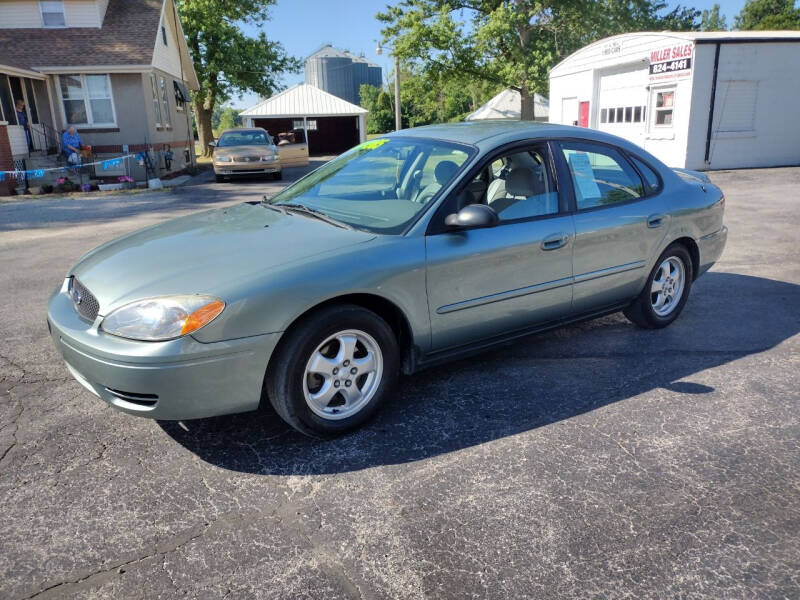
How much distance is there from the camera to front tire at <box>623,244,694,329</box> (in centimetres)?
484

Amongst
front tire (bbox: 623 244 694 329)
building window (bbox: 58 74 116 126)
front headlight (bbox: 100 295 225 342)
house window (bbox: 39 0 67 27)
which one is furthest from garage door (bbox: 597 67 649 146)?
front headlight (bbox: 100 295 225 342)

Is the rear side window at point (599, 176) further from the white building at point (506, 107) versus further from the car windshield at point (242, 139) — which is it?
the white building at point (506, 107)

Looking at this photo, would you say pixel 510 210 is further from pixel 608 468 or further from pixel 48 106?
pixel 48 106

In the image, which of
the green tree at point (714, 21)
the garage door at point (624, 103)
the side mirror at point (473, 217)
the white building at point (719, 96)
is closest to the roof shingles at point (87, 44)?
the garage door at point (624, 103)

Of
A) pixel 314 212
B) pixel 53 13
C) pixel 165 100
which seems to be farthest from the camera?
pixel 165 100

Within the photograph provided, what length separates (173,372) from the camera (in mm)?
2844

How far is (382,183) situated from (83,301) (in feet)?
6.30

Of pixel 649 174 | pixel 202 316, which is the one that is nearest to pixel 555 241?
pixel 649 174

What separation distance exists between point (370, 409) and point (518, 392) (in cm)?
101

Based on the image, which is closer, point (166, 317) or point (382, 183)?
point (166, 317)

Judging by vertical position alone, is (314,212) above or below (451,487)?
above

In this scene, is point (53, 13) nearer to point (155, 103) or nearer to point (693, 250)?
point (155, 103)

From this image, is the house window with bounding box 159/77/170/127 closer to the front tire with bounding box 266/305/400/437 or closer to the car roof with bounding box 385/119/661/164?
the car roof with bounding box 385/119/661/164

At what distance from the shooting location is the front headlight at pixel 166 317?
287cm
